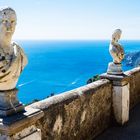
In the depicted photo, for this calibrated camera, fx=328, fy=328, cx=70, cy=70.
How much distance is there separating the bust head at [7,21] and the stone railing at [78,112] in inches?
69.8

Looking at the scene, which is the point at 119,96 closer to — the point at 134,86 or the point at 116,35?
the point at 116,35

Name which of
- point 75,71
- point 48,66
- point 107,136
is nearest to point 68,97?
point 107,136

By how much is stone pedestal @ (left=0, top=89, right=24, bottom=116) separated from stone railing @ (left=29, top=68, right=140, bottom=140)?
119 cm

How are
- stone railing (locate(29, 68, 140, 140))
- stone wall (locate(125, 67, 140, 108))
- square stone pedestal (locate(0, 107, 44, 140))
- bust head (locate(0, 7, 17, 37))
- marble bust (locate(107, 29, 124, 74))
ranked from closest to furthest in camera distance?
bust head (locate(0, 7, 17, 37))
square stone pedestal (locate(0, 107, 44, 140))
stone railing (locate(29, 68, 140, 140))
marble bust (locate(107, 29, 124, 74))
stone wall (locate(125, 67, 140, 108))

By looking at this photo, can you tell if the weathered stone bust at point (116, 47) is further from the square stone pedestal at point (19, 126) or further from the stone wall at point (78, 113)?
the square stone pedestal at point (19, 126)

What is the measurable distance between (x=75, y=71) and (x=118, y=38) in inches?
3884

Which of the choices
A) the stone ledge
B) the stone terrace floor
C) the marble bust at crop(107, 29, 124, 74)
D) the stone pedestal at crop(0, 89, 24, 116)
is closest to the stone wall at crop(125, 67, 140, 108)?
the stone terrace floor

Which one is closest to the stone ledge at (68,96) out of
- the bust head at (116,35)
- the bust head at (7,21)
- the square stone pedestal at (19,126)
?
the square stone pedestal at (19,126)

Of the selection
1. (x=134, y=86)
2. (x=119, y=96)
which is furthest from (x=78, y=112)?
(x=134, y=86)

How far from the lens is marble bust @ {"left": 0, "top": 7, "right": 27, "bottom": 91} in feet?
11.9

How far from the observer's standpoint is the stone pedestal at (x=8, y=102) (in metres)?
3.84

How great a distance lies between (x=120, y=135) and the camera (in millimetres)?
7320

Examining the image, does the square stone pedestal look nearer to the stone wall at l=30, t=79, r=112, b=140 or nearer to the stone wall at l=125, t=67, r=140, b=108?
the stone wall at l=30, t=79, r=112, b=140

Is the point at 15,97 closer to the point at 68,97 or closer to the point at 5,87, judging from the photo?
the point at 5,87
